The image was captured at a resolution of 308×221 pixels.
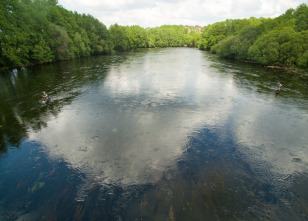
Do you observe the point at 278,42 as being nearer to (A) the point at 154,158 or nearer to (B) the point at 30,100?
(A) the point at 154,158

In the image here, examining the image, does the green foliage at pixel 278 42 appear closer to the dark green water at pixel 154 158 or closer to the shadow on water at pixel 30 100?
the dark green water at pixel 154 158

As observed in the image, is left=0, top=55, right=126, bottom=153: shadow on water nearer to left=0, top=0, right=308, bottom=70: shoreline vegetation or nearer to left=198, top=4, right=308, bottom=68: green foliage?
left=0, top=0, right=308, bottom=70: shoreline vegetation

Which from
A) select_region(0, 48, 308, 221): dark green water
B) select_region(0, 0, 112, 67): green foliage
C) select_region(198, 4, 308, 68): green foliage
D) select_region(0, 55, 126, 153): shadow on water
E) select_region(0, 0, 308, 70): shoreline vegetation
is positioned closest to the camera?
select_region(0, 48, 308, 221): dark green water

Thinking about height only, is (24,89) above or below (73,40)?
below

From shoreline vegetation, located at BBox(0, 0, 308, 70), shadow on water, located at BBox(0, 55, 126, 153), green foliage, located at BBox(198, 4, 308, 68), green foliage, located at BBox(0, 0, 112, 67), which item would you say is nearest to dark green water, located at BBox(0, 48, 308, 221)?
shadow on water, located at BBox(0, 55, 126, 153)

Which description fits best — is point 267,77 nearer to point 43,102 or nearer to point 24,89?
point 43,102

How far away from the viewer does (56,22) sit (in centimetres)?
6706

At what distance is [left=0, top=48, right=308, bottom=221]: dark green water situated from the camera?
9.70 meters

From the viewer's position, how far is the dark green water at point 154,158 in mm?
9695

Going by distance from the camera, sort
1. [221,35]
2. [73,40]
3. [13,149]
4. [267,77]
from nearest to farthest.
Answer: [13,149]
[267,77]
[73,40]
[221,35]

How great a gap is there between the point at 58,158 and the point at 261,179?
15.7 metres

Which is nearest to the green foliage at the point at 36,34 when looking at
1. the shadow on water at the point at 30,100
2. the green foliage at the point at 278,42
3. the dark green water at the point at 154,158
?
the shadow on water at the point at 30,100

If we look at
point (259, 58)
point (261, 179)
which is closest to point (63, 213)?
point (261, 179)

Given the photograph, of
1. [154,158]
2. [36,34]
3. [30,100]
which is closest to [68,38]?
[36,34]
